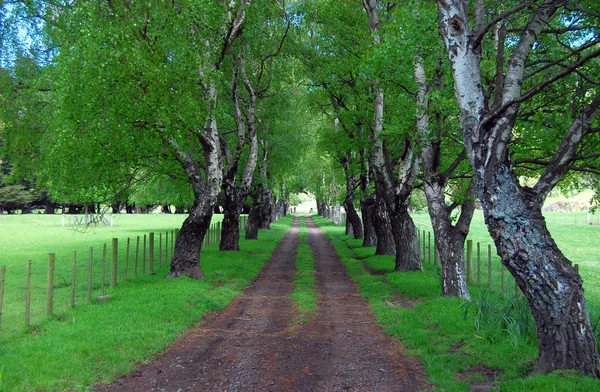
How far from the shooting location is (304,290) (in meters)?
13.8

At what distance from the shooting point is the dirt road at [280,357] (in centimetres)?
616

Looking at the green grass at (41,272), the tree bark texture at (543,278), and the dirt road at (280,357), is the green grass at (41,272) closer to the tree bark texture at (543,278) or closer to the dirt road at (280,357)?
the dirt road at (280,357)

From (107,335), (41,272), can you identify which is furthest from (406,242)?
(41,272)

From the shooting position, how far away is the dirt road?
6.16m

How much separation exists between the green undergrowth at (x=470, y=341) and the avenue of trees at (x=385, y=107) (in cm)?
52

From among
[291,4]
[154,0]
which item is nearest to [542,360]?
[154,0]

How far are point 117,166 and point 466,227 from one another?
9.70m

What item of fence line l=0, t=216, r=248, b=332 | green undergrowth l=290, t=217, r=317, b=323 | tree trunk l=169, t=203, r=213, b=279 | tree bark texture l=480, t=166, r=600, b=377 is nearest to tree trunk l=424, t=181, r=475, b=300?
green undergrowth l=290, t=217, r=317, b=323

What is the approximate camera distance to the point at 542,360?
5.85 m

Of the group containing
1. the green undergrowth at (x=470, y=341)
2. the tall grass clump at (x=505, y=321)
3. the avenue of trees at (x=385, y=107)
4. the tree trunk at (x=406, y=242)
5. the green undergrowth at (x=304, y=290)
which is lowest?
the green undergrowth at (x=304, y=290)

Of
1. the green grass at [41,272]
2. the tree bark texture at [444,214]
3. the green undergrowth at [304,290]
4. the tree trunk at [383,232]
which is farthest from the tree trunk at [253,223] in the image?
the tree bark texture at [444,214]

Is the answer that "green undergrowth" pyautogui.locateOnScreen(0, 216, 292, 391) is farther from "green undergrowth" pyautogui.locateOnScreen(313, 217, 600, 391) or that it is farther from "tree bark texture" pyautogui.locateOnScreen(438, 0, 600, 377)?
"tree bark texture" pyautogui.locateOnScreen(438, 0, 600, 377)

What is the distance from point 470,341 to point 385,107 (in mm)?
13811

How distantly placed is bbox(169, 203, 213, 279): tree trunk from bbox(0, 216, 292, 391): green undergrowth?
0.80 meters
